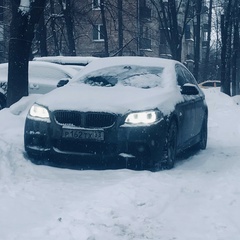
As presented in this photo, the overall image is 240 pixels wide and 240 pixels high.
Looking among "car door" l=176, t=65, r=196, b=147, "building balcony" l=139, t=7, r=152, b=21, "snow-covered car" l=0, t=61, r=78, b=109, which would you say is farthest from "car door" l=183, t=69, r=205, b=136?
"building balcony" l=139, t=7, r=152, b=21

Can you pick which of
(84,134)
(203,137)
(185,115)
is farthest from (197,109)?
(84,134)

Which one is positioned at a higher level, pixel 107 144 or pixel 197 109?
pixel 107 144

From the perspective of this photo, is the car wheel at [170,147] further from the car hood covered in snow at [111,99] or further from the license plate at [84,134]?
the license plate at [84,134]

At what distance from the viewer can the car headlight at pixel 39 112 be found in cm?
728

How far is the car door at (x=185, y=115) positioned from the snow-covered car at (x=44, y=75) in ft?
21.0

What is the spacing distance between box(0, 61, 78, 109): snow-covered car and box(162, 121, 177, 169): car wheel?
7.82 m

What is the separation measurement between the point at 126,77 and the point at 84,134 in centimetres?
160

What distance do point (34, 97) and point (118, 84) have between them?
3.95 m

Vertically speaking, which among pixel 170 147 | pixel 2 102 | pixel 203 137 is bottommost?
pixel 2 102

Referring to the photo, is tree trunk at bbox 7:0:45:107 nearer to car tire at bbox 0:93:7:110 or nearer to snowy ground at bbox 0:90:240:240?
car tire at bbox 0:93:7:110

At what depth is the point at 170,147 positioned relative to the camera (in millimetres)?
7559

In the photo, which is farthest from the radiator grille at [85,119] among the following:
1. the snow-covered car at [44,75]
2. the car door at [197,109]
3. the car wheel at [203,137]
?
the snow-covered car at [44,75]

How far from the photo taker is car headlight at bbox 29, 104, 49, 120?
728 centimetres

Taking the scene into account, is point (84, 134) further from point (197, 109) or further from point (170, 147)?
point (197, 109)
